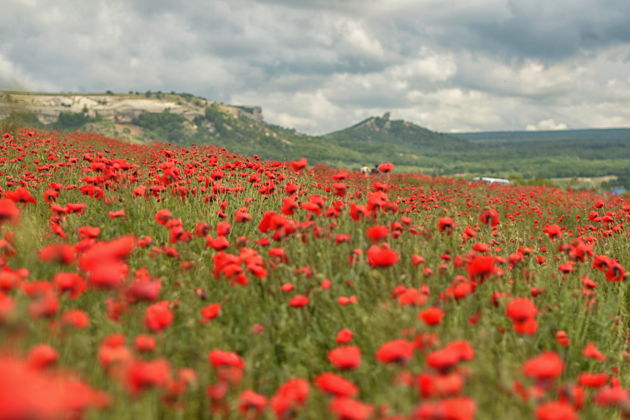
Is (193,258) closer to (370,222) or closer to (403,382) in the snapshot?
(370,222)

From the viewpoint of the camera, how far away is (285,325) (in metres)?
3.15

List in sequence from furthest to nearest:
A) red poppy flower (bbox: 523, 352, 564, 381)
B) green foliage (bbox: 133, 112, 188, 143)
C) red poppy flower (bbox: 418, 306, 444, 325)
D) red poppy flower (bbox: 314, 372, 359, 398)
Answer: green foliage (bbox: 133, 112, 188, 143)
red poppy flower (bbox: 418, 306, 444, 325)
red poppy flower (bbox: 314, 372, 359, 398)
red poppy flower (bbox: 523, 352, 564, 381)

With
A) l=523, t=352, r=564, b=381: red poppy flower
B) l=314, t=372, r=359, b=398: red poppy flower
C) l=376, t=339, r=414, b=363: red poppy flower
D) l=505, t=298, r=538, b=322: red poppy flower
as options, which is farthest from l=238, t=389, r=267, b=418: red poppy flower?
l=505, t=298, r=538, b=322: red poppy flower

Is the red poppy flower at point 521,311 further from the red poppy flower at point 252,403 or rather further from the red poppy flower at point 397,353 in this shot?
the red poppy flower at point 252,403

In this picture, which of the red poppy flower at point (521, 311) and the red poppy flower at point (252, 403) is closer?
the red poppy flower at point (252, 403)

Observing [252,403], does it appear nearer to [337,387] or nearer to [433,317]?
[337,387]

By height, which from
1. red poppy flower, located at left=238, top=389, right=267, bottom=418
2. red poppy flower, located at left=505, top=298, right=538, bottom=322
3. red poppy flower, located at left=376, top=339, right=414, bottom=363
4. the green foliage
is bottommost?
red poppy flower, located at left=238, top=389, right=267, bottom=418

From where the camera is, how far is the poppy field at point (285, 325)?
171 centimetres

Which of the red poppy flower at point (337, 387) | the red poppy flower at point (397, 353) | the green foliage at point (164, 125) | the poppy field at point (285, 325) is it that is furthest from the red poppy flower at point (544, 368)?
the green foliage at point (164, 125)

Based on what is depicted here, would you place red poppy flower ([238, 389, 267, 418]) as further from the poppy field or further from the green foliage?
the green foliage

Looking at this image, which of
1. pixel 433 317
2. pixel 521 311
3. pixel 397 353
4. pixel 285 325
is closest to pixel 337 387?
pixel 397 353

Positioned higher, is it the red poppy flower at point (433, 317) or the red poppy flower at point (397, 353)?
the red poppy flower at point (433, 317)

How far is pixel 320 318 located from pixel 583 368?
82.6 inches

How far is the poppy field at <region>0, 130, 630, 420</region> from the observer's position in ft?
5.59
